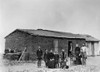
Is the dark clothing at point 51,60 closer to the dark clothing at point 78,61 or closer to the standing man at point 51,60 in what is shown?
the standing man at point 51,60

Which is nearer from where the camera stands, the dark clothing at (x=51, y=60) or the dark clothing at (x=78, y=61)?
the dark clothing at (x=51, y=60)

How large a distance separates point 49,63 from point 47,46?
933cm

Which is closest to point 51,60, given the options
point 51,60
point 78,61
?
point 51,60

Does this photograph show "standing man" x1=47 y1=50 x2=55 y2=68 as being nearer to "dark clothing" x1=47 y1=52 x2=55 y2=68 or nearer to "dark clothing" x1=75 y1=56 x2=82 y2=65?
"dark clothing" x1=47 y1=52 x2=55 y2=68

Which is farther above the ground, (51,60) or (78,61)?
(51,60)

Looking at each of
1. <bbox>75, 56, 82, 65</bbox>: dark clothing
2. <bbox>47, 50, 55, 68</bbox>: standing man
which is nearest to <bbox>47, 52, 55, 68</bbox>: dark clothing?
<bbox>47, 50, 55, 68</bbox>: standing man

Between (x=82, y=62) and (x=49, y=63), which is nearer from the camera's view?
(x=49, y=63)

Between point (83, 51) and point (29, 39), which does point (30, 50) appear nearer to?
point (29, 39)

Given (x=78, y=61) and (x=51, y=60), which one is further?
(x=78, y=61)

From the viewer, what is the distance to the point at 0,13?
13977mm

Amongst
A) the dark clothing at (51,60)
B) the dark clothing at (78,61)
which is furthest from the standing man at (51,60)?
the dark clothing at (78,61)

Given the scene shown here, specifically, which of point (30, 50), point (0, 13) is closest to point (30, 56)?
point (30, 50)

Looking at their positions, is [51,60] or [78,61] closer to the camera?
[51,60]

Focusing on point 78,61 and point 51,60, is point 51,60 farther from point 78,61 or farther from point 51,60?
point 78,61
